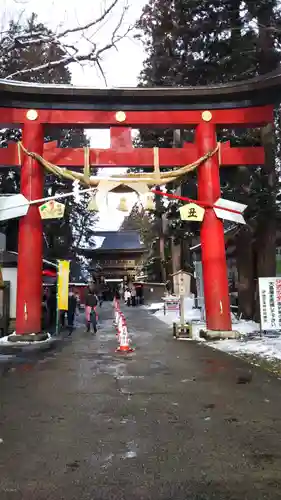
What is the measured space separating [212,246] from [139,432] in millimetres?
9693

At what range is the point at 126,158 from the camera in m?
14.5

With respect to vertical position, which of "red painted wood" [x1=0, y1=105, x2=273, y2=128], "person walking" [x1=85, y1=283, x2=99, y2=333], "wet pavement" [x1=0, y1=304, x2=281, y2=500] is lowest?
"wet pavement" [x1=0, y1=304, x2=281, y2=500]

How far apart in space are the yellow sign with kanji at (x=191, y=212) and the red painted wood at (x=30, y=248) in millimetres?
4540

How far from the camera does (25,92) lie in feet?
45.6

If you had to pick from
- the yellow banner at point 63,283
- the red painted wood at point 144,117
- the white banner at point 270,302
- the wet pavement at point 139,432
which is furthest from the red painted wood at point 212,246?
the yellow banner at point 63,283

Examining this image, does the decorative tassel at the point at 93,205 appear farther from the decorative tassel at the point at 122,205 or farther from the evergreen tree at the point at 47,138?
the evergreen tree at the point at 47,138

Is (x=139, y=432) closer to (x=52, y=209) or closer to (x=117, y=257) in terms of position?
(x=52, y=209)

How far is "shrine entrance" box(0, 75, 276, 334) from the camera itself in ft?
45.7

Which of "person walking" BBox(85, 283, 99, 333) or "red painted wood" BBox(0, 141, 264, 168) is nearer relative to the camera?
"red painted wood" BBox(0, 141, 264, 168)

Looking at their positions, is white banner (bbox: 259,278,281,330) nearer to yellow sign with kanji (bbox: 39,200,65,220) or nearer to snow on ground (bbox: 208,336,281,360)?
snow on ground (bbox: 208,336,281,360)

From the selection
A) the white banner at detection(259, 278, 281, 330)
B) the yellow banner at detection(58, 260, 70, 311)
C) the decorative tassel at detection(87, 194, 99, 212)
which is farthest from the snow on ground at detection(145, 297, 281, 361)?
the decorative tassel at detection(87, 194, 99, 212)

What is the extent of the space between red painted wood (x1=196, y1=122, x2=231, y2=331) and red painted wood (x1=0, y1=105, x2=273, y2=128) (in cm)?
52

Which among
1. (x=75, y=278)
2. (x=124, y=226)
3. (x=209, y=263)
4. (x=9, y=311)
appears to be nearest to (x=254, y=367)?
(x=209, y=263)

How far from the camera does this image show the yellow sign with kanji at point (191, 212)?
45.6 feet
